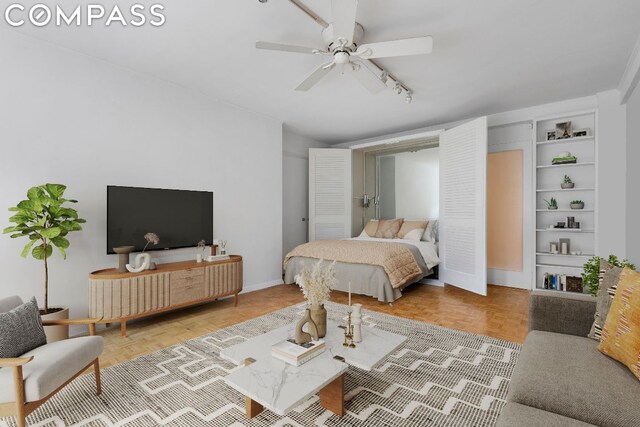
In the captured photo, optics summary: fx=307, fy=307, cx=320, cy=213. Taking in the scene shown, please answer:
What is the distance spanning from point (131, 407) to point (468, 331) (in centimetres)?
286

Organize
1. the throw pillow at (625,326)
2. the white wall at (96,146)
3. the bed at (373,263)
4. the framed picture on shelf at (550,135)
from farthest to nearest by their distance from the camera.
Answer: the framed picture on shelf at (550,135)
the bed at (373,263)
the white wall at (96,146)
the throw pillow at (625,326)

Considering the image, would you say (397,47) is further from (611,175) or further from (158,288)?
(611,175)

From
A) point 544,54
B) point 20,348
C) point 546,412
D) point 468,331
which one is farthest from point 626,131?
point 20,348

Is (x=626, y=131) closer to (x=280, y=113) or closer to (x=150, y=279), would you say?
(x=280, y=113)

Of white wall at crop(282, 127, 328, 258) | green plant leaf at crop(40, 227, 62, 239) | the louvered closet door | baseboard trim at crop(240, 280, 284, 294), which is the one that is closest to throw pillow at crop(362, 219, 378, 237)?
the louvered closet door

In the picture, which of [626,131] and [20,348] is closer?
[20,348]

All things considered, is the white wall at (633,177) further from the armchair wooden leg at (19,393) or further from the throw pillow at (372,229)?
the armchair wooden leg at (19,393)

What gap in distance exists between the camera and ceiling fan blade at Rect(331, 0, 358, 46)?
1866 mm

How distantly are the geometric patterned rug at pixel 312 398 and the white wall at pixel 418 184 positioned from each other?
3.35m

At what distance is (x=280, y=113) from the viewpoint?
189 inches

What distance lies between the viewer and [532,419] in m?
1.09

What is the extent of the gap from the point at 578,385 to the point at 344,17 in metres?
2.30

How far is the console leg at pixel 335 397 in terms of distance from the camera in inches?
69.9

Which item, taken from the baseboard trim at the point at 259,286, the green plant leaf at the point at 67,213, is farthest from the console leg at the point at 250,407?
the baseboard trim at the point at 259,286
